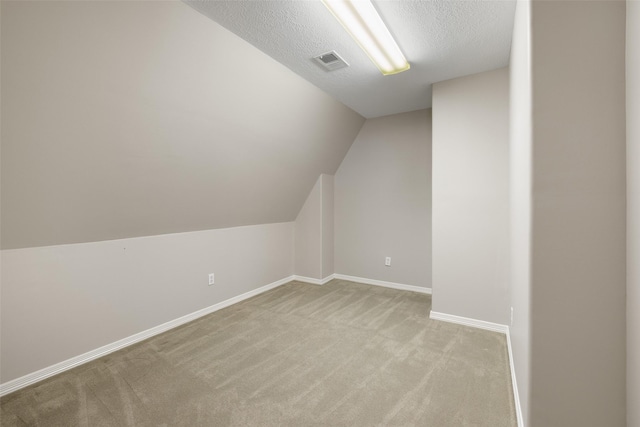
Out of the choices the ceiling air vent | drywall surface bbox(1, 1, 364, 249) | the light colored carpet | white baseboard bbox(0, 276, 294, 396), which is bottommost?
the light colored carpet

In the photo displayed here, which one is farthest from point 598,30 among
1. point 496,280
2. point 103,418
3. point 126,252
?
point 126,252

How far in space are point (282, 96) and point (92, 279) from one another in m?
2.23

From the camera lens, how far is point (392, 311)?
313 centimetres

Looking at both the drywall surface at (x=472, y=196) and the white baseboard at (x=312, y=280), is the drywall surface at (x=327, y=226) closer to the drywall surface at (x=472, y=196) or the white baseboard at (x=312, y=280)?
the white baseboard at (x=312, y=280)

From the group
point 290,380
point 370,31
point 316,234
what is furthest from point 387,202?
point 290,380

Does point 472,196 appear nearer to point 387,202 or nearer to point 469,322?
point 469,322

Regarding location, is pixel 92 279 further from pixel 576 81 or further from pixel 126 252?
pixel 576 81

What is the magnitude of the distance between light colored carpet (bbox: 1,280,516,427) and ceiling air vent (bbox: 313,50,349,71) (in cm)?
243

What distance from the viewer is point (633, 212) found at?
0.98 m

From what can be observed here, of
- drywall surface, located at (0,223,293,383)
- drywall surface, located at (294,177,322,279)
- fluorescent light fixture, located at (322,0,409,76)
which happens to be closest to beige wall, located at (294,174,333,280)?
drywall surface, located at (294,177,322,279)

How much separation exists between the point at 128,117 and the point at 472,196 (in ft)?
9.54

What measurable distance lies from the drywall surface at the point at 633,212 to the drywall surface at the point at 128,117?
215cm

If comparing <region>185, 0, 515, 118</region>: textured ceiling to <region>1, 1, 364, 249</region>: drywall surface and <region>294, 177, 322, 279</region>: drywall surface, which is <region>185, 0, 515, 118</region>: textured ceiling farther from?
<region>294, 177, 322, 279</region>: drywall surface

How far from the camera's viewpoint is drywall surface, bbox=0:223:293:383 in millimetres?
1848
